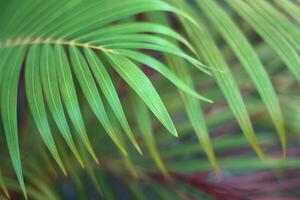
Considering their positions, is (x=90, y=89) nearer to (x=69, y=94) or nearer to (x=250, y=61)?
(x=69, y=94)

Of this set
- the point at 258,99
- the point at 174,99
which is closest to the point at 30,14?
the point at 174,99

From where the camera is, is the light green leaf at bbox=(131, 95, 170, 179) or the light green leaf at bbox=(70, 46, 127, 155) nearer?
the light green leaf at bbox=(70, 46, 127, 155)

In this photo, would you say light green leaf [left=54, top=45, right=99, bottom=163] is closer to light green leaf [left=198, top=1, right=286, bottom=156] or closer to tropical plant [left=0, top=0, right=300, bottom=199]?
tropical plant [left=0, top=0, right=300, bottom=199]

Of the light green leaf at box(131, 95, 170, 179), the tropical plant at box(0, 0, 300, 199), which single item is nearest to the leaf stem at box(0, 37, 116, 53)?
the tropical plant at box(0, 0, 300, 199)

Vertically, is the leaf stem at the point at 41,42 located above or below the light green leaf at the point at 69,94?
above

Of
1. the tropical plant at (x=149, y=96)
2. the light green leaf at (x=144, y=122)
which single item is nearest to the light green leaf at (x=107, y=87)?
the tropical plant at (x=149, y=96)

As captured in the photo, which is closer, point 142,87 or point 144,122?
point 142,87

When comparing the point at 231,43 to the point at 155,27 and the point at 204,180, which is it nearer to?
the point at 155,27

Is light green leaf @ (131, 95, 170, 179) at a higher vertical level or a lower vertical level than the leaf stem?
lower

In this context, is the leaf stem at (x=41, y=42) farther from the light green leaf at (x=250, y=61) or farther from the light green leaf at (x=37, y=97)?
the light green leaf at (x=250, y=61)

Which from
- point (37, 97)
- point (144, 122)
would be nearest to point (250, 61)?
point (144, 122)
